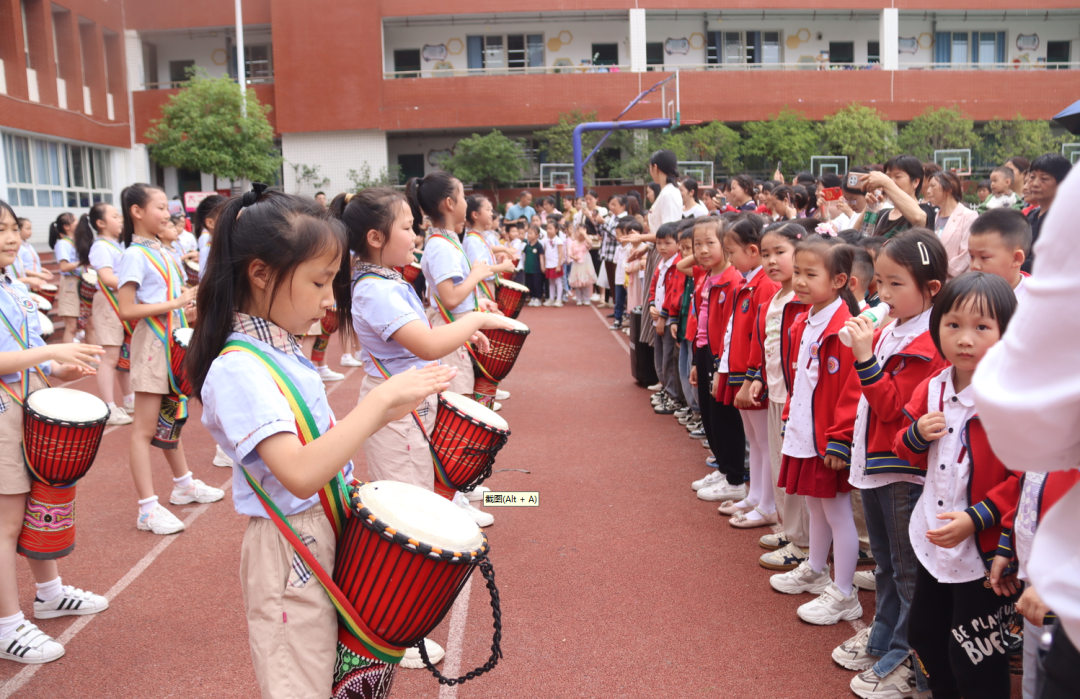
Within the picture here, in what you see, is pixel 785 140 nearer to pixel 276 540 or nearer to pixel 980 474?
pixel 980 474

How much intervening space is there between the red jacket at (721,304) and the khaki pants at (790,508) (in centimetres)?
81

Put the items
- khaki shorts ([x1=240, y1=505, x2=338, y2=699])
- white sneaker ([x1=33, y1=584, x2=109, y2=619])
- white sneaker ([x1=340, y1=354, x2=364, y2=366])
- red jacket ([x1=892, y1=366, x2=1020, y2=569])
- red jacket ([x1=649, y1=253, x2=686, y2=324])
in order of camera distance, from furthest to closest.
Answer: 1. white sneaker ([x1=340, y1=354, x2=364, y2=366])
2. red jacket ([x1=649, y1=253, x2=686, y2=324])
3. white sneaker ([x1=33, y1=584, x2=109, y2=619])
4. red jacket ([x1=892, y1=366, x2=1020, y2=569])
5. khaki shorts ([x1=240, y1=505, x2=338, y2=699])

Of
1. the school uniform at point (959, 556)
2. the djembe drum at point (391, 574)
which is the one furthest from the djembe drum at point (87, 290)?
the school uniform at point (959, 556)

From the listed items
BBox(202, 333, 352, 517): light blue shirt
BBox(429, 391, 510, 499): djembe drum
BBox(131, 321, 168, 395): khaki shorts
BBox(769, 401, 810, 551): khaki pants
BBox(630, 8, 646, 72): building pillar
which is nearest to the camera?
BBox(202, 333, 352, 517): light blue shirt

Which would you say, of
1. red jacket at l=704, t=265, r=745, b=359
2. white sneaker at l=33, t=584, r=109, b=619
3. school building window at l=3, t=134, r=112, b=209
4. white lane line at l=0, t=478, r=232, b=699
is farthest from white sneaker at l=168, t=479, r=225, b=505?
school building window at l=3, t=134, r=112, b=209

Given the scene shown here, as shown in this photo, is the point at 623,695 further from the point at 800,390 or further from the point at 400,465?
the point at 800,390

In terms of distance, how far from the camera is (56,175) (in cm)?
2280

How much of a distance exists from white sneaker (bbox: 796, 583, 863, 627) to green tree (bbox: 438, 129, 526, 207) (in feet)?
83.6

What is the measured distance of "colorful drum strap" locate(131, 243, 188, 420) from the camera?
482 cm

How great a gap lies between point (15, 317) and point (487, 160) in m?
25.6

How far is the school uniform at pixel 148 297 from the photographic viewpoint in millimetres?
4785

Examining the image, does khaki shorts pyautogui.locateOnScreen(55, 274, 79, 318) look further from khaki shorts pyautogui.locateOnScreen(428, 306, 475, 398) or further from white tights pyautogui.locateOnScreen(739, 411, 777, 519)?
white tights pyautogui.locateOnScreen(739, 411, 777, 519)

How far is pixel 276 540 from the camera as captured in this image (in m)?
2.00

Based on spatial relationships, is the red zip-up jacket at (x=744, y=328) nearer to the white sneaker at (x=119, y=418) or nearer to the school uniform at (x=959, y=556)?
the school uniform at (x=959, y=556)
